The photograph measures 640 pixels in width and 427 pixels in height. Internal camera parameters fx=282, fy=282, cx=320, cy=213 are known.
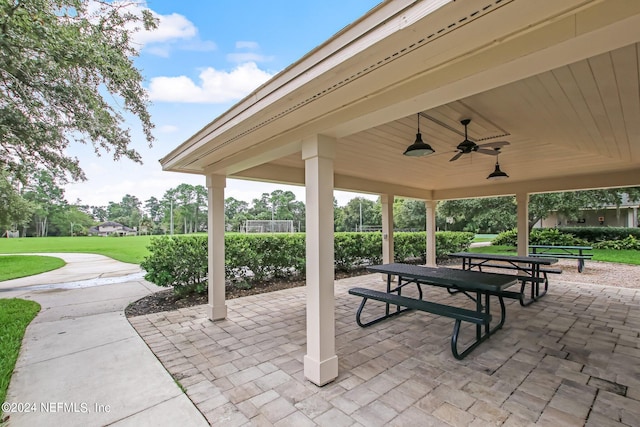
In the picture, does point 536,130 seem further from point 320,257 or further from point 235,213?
point 235,213

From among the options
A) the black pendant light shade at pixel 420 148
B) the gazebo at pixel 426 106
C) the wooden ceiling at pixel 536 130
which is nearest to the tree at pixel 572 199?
the wooden ceiling at pixel 536 130

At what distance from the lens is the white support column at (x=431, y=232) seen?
8.78m

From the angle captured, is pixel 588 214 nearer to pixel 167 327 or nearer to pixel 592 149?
pixel 592 149

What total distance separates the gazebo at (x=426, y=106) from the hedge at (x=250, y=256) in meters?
1.39

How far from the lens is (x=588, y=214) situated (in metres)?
22.6

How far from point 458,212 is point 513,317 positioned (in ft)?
38.3

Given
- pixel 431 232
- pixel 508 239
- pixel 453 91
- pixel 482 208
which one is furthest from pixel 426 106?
pixel 508 239

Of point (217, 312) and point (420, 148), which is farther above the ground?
point (420, 148)

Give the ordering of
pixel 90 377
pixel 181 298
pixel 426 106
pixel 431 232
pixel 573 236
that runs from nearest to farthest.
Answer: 1. pixel 426 106
2. pixel 90 377
3. pixel 181 298
4. pixel 431 232
5. pixel 573 236

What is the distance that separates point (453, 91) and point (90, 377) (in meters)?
3.89

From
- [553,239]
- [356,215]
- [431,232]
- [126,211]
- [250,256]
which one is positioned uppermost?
[126,211]

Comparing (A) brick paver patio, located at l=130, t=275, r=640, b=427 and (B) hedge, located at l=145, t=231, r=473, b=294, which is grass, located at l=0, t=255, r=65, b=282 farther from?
(A) brick paver patio, located at l=130, t=275, r=640, b=427

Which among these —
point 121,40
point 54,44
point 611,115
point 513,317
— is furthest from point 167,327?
point 611,115

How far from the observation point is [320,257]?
8.16 ft
